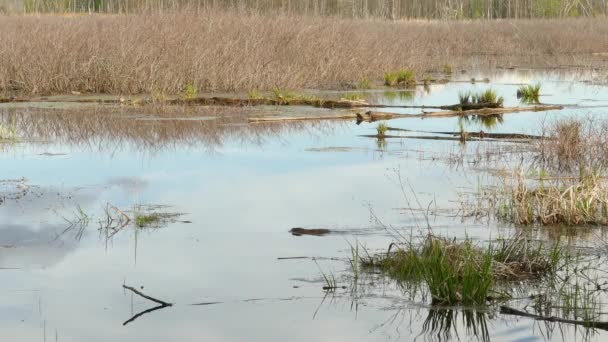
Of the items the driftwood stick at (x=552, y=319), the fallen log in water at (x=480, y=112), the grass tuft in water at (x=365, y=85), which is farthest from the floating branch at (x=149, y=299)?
the grass tuft in water at (x=365, y=85)

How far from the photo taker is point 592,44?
35469mm

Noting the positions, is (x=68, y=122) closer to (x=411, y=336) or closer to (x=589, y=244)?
(x=589, y=244)

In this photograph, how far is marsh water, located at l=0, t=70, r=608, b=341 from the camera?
5164mm

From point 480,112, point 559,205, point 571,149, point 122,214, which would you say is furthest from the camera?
point 480,112

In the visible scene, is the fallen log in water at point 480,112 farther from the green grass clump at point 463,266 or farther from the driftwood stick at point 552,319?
the driftwood stick at point 552,319

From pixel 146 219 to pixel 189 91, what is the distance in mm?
10021

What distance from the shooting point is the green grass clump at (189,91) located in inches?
679

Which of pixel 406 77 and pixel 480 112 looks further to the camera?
pixel 406 77

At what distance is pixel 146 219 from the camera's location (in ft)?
25.3

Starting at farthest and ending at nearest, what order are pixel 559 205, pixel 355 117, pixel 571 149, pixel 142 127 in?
1. pixel 355 117
2. pixel 142 127
3. pixel 571 149
4. pixel 559 205

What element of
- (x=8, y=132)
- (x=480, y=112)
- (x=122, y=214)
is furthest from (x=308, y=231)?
(x=480, y=112)

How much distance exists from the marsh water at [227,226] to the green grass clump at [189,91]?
2590 millimetres

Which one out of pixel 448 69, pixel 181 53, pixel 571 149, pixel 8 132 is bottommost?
pixel 448 69

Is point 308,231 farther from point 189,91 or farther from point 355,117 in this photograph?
point 189,91
